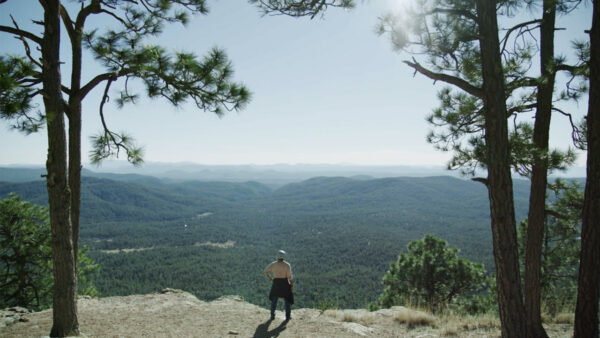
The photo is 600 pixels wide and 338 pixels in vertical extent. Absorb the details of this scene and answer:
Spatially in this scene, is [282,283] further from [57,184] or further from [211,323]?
[57,184]

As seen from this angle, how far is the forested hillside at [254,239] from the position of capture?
66.4m

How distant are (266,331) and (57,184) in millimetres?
4090

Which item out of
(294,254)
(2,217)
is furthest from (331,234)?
(2,217)

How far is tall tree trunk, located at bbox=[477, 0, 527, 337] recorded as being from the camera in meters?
3.61

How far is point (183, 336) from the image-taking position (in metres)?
5.13

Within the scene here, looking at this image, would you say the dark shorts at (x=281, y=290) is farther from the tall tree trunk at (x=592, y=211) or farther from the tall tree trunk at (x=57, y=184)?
the tall tree trunk at (x=592, y=211)

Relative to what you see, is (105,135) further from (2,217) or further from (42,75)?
(2,217)

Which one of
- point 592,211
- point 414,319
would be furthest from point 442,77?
point 414,319

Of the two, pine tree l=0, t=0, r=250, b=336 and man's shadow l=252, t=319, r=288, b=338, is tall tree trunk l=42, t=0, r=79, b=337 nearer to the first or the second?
pine tree l=0, t=0, r=250, b=336

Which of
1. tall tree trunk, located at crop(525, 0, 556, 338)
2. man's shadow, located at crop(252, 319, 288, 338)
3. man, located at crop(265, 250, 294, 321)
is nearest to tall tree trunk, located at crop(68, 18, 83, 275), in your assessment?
man's shadow, located at crop(252, 319, 288, 338)

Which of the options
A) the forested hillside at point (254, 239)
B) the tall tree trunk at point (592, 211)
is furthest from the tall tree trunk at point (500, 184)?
the forested hillside at point (254, 239)

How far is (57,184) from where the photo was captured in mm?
4051

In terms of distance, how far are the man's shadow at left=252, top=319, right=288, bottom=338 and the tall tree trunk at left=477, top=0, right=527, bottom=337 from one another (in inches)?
140

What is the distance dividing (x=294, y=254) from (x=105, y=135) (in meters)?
102
